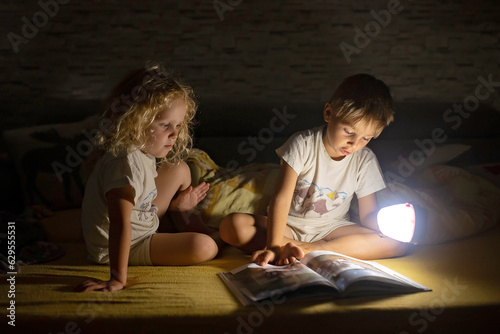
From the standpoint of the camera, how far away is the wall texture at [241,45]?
2.33 meters

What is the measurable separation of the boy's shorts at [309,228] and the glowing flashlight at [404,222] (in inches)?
9.2

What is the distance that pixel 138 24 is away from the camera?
2330 mm

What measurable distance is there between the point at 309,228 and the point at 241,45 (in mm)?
1197

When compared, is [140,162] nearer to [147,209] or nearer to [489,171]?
[147,209]

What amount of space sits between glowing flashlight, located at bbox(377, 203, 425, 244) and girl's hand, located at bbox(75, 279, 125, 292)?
792 millimetres

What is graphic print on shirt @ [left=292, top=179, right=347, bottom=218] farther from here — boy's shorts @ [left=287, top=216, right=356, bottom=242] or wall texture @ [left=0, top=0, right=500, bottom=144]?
wall texture @ [left=0, top=0, right=500, bottom=144]

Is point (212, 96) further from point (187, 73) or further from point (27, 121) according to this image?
point (27, 121)

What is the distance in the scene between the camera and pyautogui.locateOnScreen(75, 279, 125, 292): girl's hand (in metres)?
1.14

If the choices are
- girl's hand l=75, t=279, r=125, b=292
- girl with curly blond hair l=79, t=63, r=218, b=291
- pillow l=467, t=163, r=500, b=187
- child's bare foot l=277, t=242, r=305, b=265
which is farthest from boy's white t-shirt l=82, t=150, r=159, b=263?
pillow l=467, t=163, r=500, b=187

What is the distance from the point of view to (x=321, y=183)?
5.03ft

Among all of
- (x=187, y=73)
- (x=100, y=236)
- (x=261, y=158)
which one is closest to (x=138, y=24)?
(x=187, y=73)

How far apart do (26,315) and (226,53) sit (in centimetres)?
170

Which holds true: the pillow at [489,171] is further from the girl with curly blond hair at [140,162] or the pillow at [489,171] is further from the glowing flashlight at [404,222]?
the girl with curly blond hair at [140,162]

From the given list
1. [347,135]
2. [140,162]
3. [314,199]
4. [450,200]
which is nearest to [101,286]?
[140,162]
